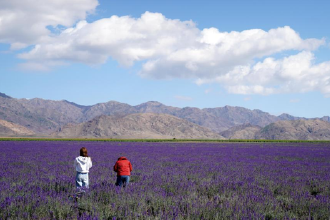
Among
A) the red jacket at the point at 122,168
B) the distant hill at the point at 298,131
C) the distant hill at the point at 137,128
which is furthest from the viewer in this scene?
the distant hill at the point at 298,131

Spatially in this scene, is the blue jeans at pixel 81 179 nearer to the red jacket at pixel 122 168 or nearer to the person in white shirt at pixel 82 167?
the person in white shirt at pixel 82 167

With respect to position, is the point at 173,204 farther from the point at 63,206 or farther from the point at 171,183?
the point at 171,183

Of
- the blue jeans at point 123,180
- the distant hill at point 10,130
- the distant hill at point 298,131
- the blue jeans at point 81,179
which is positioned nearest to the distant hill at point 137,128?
the distant hill at point 10,130

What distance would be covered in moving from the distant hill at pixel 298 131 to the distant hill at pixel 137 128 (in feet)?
74.2

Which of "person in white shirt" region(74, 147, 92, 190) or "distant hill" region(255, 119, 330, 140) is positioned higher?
"distant hill" region(255, 119, 330, 140)

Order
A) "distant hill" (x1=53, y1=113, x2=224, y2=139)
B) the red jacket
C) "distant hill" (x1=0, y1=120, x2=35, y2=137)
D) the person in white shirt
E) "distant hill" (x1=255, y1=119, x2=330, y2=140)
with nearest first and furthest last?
the person in white shirt, the red jacket, "distant hill" (x1=53, y1=113, x2=224, y2=139), "distant hill" (x1=255, y1=119, x2=330, y2=140), "distant hill" (x1=0, y1=120, x2=35, y2=137)

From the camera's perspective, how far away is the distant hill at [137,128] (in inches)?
4262

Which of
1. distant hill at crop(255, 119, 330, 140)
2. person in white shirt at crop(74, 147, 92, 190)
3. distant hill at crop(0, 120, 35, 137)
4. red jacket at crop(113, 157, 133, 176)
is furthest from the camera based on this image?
distant hill at crop(0, 120, 35, 137)

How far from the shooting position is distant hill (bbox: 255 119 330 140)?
371ft

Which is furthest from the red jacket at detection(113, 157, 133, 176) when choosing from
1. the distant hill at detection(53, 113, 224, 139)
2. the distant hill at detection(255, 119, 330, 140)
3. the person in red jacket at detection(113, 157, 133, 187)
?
the distant hill at detection(255, 119, 330, 140)

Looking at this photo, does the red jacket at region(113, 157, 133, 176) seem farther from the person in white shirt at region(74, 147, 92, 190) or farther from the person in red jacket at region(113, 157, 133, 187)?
the person in white shirt at region(74, 147, 92, 190)

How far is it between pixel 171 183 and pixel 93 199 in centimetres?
291

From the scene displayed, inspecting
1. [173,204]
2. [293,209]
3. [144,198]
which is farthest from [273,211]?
[144,198]

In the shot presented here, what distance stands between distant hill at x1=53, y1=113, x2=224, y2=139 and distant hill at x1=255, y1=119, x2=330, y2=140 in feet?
74.2
